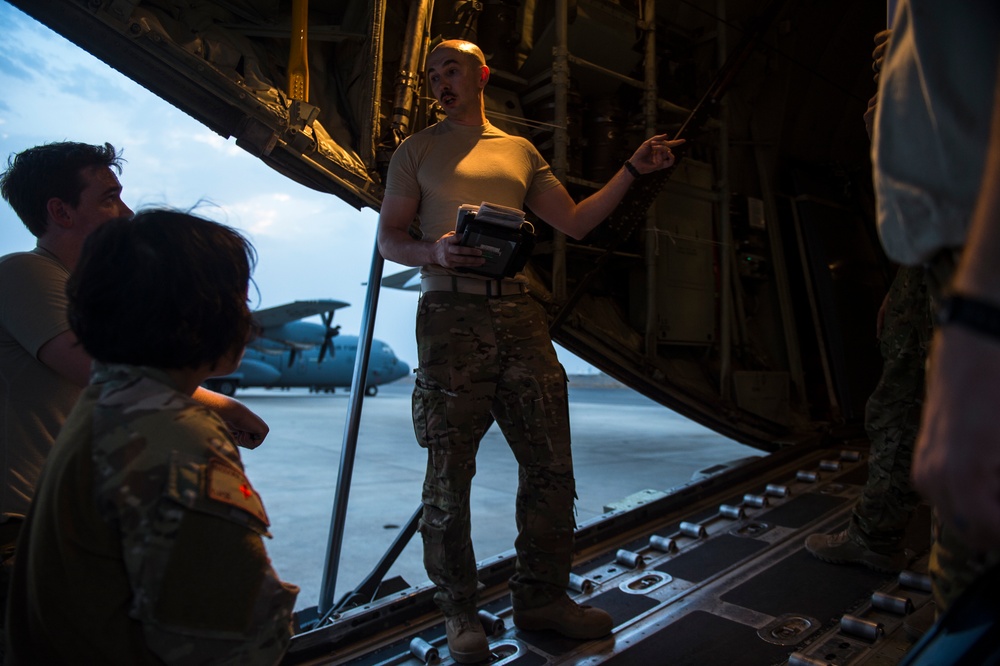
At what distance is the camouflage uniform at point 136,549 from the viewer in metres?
0.78

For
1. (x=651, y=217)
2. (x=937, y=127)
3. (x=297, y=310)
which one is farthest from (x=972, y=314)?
(x=297, y=310)

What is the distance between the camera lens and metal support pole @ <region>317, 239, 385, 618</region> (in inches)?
94.5

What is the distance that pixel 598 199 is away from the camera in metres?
2.09

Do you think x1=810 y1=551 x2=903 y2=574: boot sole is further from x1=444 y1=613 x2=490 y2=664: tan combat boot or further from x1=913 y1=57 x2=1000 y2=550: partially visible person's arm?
x1=913 y1=57 x2=1000 y2=550: partially visible person's arm

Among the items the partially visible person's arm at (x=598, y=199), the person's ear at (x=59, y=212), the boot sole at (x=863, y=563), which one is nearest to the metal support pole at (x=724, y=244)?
the boot sole at (x=863, y=563)

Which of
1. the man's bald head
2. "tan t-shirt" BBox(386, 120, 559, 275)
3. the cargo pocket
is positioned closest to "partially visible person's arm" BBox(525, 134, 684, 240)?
"tan t-shirt" BBox(386, 120, 559, 275)

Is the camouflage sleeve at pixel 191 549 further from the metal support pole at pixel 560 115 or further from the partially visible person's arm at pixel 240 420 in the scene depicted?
the metal support pole at pixel 560 115

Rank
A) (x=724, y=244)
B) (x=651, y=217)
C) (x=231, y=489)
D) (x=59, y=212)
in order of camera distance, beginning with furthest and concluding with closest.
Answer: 1. (x=724, y=244)
2. (x=651, y=217)
3. (x=59, y=212)
4. (x=231, y=489)

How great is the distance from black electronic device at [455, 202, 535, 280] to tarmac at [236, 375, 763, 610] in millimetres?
1282

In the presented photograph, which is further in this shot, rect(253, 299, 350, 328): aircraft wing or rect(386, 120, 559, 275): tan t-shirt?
rect(253, 299, 350, 328): aircraft wing

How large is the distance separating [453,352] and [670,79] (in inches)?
117

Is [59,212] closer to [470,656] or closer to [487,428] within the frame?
[487,428]

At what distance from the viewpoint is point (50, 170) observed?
4.67ft

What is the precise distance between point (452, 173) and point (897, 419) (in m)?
1.68
